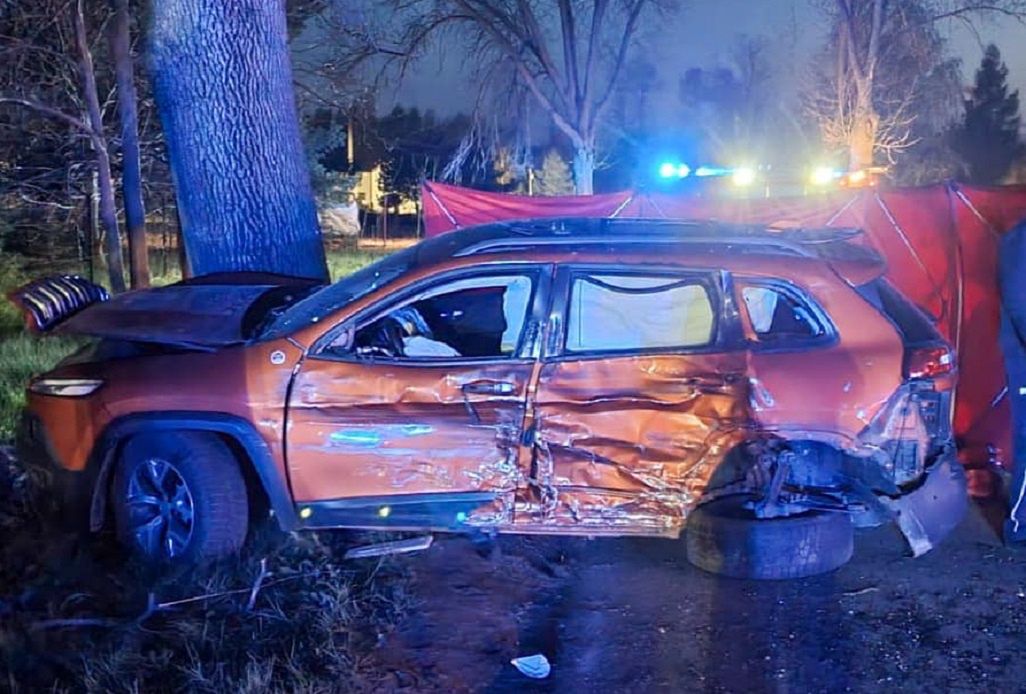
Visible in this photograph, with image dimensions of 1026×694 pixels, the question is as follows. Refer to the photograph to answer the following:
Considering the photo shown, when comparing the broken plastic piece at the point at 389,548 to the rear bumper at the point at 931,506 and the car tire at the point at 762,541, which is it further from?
the rear bumper at the point at 931,506

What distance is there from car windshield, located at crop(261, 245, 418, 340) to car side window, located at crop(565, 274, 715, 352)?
0.84 m

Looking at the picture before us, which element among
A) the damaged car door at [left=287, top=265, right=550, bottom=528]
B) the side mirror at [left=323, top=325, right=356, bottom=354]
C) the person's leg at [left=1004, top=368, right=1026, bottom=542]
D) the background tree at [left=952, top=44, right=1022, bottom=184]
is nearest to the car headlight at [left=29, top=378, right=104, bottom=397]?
the damaged car door at [left=287, top=265, right=550, bottom=528]

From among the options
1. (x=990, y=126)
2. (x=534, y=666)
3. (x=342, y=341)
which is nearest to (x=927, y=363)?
(x=534, y=666)

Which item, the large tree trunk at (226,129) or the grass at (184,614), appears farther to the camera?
the large tree trunk at (226,129)

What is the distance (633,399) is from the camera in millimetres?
4789

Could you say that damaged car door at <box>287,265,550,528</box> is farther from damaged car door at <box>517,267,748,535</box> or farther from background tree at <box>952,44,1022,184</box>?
background tree at <box>952,44,1022,184</box>

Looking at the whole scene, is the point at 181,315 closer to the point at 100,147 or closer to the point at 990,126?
the point at 100,147

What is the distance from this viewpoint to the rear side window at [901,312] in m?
5.00

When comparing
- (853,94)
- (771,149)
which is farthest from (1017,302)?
(771,149)

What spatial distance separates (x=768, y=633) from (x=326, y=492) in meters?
2.05

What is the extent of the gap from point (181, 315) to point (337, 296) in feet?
2.71

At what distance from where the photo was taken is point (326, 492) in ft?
16.0

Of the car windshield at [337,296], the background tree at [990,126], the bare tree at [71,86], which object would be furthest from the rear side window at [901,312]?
the background tree at [990,126]

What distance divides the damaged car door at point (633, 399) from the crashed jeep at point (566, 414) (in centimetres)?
1
